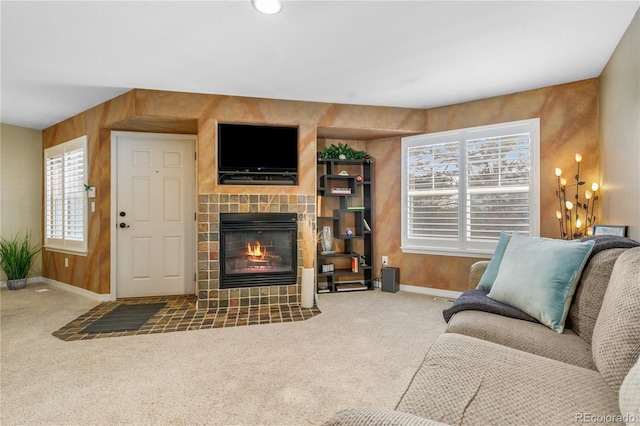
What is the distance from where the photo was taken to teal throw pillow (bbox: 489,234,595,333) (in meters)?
1.70

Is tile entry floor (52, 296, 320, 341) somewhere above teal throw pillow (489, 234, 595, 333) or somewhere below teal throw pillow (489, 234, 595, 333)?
below

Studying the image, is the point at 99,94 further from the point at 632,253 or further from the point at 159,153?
the point at 632,253

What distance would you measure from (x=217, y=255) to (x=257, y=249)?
1.56ft

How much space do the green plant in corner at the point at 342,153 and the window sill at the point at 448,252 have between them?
1412mm

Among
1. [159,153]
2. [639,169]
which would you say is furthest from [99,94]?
[639,169]

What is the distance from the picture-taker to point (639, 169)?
7.32 ft

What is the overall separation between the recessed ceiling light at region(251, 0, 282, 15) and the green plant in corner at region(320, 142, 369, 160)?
2321 millimetres

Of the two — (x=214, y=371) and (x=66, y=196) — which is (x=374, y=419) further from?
(x=66, y=196)

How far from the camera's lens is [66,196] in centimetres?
466

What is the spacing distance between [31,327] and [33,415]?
1.82 metres

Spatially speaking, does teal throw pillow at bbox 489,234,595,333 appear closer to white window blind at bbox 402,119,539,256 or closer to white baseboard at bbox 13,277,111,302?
white window blind at bbox 402,119,539,256

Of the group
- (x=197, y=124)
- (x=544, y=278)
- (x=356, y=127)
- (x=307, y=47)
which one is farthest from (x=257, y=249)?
(x=544, y=278)

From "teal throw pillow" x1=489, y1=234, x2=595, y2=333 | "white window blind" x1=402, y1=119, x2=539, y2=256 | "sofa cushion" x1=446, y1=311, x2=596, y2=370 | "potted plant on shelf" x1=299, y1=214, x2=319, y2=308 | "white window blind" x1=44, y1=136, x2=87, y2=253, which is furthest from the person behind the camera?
"white window blind" x1=44, y1=136, x2=87, y2=253

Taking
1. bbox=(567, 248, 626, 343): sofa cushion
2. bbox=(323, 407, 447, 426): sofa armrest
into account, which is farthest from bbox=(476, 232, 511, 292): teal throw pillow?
bbox=(323, 407, 447, 426): sofa armrest
